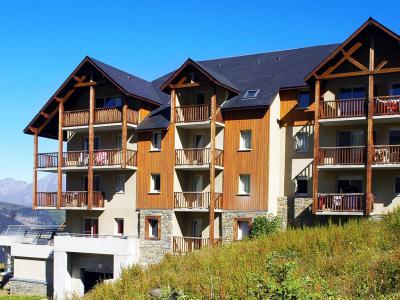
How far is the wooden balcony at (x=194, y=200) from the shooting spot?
32.1 m

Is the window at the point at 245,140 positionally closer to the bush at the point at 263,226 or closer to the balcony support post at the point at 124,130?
the bush at the point at 263,226

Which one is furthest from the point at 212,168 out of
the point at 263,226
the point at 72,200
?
the point at 72,200

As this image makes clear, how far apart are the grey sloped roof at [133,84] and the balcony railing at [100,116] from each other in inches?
52.6

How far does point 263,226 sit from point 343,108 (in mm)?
7752

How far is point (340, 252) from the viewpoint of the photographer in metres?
20.3

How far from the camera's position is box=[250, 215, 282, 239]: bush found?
30.3 m

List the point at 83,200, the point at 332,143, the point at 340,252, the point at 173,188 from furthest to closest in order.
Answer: the point at 83,200 → the point at 173,188 → the point at 332,143 → the point at 340,252

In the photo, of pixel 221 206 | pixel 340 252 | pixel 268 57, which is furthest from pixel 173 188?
pixel 340 252

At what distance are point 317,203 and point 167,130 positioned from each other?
32.5 ft

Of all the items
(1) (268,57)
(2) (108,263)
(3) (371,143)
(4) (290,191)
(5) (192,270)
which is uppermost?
(1) (268,57)

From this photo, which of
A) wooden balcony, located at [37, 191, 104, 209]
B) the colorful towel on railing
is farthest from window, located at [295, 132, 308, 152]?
wooden balcony, located at [37, 191, 104, 209]

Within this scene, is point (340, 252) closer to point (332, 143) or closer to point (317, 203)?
point (317, 203)

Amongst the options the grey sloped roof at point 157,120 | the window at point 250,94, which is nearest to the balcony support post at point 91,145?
the grey sloped roof at point 157,120

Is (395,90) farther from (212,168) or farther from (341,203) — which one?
(212,168)
